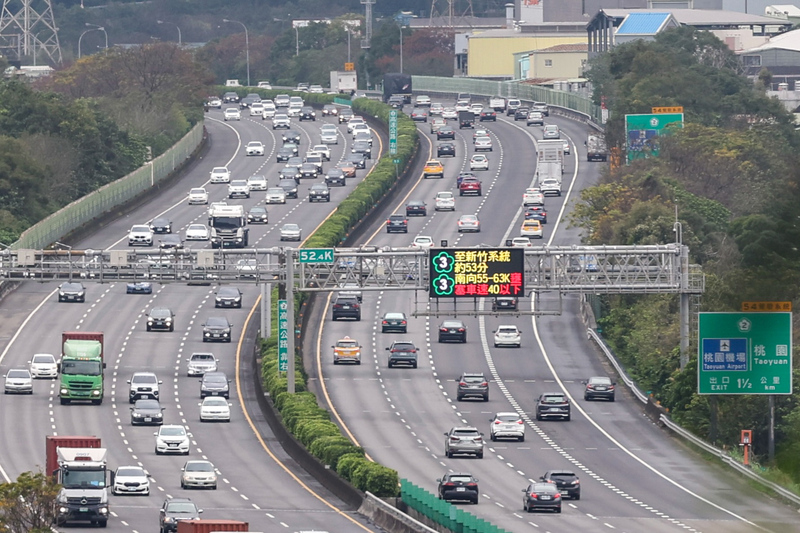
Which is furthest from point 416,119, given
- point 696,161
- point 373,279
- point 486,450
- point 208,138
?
point 486,450

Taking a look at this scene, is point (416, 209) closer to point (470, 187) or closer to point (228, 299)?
point (470, 187)

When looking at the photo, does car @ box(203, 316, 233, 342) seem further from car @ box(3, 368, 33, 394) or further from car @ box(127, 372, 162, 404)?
car @ box(3, 368, 33, 394)

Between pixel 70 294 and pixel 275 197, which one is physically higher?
pixel 275 197

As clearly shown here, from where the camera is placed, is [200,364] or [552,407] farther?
[200,364]

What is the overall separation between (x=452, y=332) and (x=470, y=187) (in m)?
44.9

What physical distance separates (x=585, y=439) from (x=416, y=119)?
113522 mm

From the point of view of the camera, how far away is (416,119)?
182 metres

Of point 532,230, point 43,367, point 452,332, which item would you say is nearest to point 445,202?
point 532,230

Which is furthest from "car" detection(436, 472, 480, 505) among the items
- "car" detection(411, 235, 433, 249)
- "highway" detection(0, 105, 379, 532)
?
"car" detection(411, 235, 433, 249)

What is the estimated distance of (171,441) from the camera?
2608 inches

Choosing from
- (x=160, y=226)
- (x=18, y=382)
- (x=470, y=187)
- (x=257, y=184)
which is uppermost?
(x=257, y=184)

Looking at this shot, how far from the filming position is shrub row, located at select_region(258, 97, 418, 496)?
5434 centimetres

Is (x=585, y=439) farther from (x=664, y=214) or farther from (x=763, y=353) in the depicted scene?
(x=664, y=214)

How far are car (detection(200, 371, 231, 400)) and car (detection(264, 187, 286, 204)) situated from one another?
2150 inches
